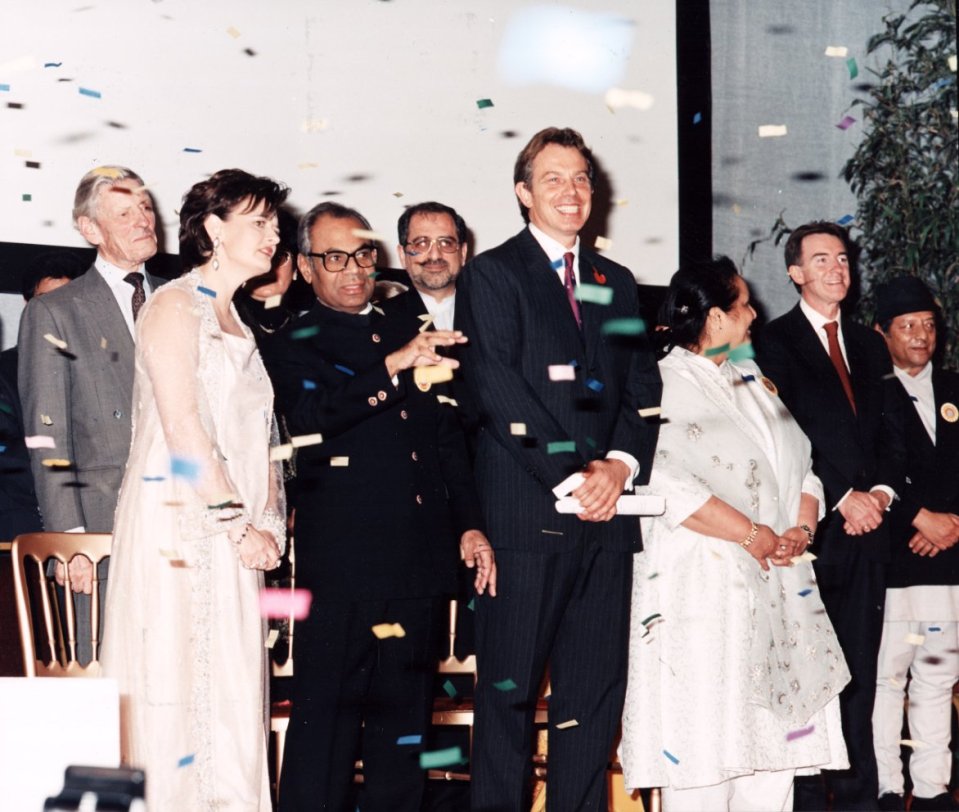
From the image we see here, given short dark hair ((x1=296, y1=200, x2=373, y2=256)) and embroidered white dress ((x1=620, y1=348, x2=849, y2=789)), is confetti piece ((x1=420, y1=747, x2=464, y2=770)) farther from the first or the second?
short dark hair ((x1=296, y1=200, x2=373, y2=256))

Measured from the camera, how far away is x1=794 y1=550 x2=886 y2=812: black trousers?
129 inches

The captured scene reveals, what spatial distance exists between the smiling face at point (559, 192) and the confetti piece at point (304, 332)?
519 millimetres

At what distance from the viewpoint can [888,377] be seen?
3607 millimetres

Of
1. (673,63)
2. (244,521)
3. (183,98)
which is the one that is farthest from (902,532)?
(183,98)

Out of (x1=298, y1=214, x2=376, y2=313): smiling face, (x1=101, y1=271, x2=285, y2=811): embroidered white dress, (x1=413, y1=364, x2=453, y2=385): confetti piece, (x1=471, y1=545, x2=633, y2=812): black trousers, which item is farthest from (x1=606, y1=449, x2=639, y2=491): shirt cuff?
(x1=101, y1=271, x2=285, y2=811): embroidered white dress

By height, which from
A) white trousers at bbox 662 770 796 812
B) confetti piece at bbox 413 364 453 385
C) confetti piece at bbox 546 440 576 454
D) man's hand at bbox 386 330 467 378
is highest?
man's hand at bbox 386 330 467 378

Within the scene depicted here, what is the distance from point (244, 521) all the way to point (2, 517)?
49.8 inches

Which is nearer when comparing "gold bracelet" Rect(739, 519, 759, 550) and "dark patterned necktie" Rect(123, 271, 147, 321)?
"gold bracelet" Rect(739, 519, 759, 550)

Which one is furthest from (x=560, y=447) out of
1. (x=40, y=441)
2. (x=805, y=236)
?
(x=805, y=236)

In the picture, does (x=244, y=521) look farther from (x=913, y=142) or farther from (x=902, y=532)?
(x=913, y=142)

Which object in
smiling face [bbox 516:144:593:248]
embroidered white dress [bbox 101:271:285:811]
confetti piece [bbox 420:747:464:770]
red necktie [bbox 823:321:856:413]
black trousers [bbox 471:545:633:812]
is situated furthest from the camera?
red necktie [bbox 823:321:856:413]

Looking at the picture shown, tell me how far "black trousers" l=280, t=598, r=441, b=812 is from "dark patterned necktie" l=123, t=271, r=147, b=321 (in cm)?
82

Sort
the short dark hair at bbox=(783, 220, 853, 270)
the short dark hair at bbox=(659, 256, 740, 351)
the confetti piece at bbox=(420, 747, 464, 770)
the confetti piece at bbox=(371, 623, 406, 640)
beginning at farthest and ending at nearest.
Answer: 1. the short dark hair at bbox=(783, 220, 853, 270)
2. the short dark hair at bbox=(659, 256, 740, 351)
3. the confetti piece at bbox=(420, 747, 464, 770)
4. the confetti piece at bbox=(371, 623, 406, 640)

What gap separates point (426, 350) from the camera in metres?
2.51
